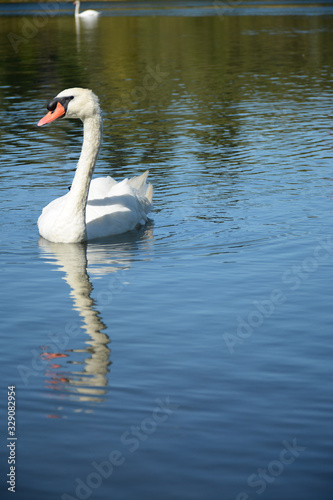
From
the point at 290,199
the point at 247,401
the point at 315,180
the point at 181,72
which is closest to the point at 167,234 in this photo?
the point at 290,199

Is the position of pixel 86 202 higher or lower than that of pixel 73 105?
lower

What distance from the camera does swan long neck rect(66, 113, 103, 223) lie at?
41.6ft

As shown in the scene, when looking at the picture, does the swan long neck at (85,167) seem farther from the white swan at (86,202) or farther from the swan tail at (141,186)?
the swan tail at (141,186)

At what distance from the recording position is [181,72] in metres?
36.8

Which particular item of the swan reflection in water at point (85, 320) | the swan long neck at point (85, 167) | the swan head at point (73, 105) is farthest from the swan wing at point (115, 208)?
the swan head at point (73, 105)

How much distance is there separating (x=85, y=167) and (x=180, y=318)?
13.6ft

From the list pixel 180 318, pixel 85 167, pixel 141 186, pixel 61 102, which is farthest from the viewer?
pixel 141 186

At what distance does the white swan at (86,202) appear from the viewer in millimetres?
12727

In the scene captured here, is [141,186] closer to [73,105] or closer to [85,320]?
[73,105]

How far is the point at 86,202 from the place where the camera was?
1280 centimetres

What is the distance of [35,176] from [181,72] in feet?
66.2

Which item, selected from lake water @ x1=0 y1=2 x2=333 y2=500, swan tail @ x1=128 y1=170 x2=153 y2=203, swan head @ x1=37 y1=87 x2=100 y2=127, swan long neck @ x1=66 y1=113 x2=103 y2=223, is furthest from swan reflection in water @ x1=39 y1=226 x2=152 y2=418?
swan head @ x1=37 y1=87 x2=100 y2=127

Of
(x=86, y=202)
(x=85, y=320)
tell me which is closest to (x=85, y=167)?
(x=86, y=202)

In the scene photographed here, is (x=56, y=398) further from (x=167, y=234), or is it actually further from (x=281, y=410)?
(x=167, y=234)
